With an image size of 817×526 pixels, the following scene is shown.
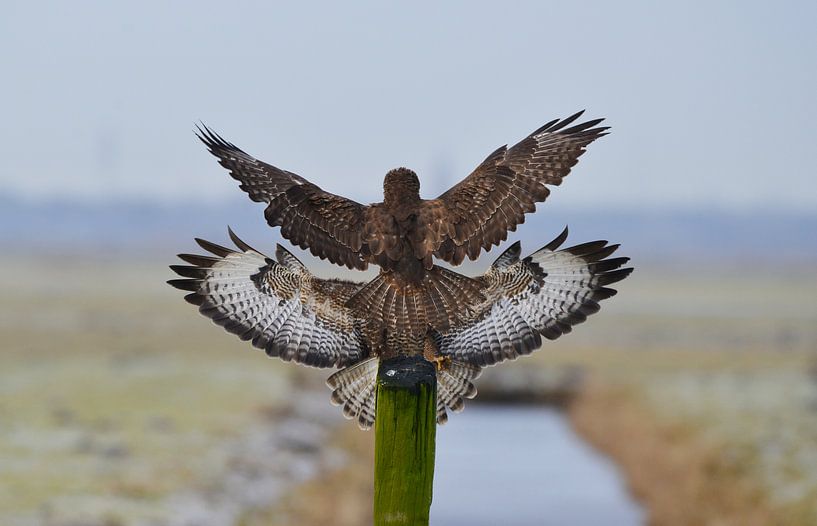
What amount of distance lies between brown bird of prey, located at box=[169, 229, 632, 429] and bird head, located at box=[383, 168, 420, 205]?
57 centimetres

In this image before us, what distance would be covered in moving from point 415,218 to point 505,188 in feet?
2.20

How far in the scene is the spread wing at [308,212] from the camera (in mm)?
6816

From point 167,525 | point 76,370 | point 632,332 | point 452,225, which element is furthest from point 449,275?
point 632,332

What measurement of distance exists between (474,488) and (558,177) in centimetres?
1890

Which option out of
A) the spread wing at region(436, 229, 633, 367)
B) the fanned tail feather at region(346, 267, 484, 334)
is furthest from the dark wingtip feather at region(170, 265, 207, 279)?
the spread wing at region(436, 229, 633, 367)

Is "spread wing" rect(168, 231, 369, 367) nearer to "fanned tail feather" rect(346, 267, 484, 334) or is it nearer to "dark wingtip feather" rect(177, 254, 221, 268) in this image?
"dark wingtip feather" rect(177, 254, 221, 268)

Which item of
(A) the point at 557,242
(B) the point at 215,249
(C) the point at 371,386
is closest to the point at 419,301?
(C) the point at 371,386

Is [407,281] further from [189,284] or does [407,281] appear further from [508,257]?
[189,284]

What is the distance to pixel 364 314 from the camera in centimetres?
659

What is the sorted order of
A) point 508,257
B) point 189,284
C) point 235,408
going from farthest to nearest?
point 235,408 < point 508,257 < point 189,284

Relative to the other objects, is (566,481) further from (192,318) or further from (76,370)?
(192,318)

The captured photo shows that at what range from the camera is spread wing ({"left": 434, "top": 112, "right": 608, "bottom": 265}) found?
6742 mm

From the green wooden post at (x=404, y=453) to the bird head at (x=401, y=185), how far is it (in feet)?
4.36

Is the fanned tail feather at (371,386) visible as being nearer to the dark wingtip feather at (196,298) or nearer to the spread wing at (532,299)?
the spread wing at (532,299)
